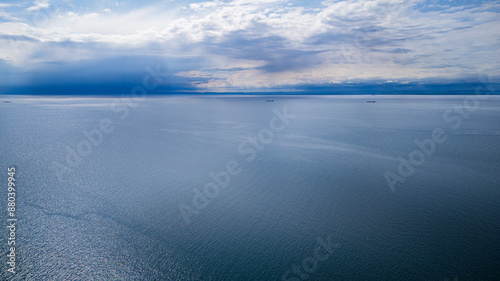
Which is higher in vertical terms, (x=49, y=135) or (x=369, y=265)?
(x=49, y=135)

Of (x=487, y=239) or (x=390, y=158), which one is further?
(x=390, y=158)

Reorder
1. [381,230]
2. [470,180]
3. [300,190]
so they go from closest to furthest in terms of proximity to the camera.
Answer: [381,230]
[300,190]
[470,180]

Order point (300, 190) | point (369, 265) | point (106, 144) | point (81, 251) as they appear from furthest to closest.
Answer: point (106, 144) < point (300, 190) < point (81, 251) < point (369, 265)

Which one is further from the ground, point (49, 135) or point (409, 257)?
point (49, 135)

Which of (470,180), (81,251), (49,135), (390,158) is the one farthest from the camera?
(49,135)

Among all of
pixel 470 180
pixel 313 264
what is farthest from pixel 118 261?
pixel 470 180

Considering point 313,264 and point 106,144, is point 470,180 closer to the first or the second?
point 313,264

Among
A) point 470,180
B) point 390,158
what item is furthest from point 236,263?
point 390,158

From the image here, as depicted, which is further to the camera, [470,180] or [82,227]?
[470,180]

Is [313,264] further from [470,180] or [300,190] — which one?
[470,180]
